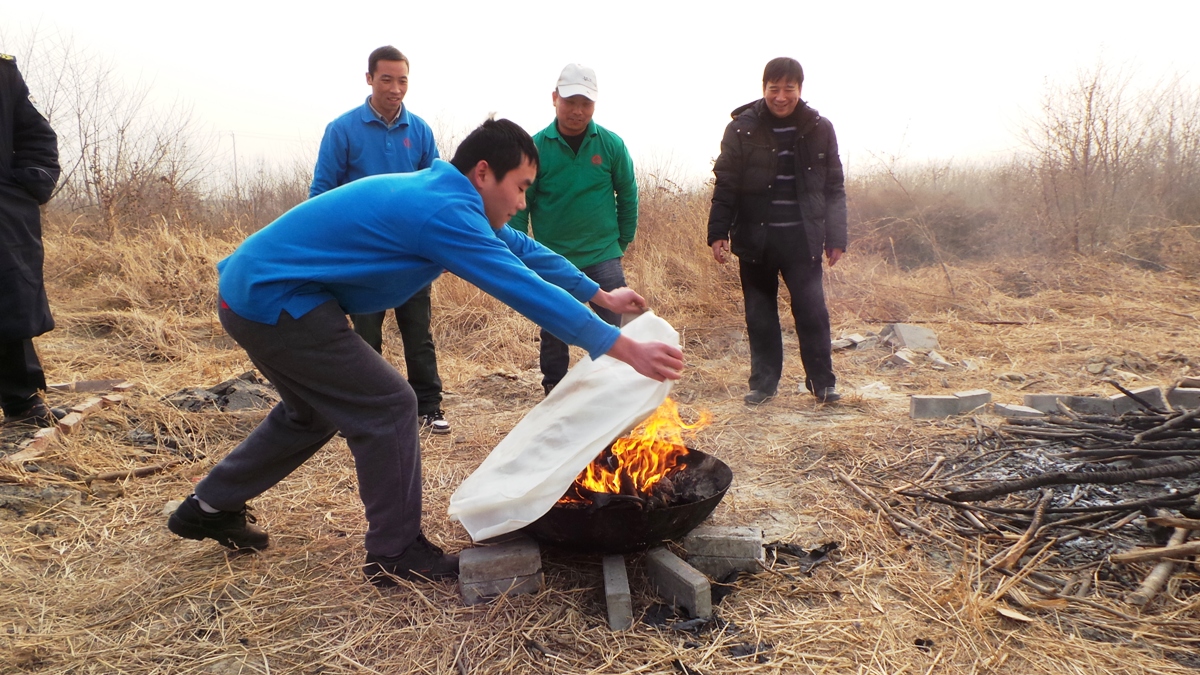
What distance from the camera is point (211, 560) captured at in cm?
289

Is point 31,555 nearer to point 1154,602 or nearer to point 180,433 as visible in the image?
point 180,433

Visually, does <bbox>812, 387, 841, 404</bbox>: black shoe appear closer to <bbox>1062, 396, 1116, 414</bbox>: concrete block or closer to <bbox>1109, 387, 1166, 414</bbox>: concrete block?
<bbox>1062, 396, 1116, 414</bbox>: concrete block

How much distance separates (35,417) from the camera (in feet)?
13.8

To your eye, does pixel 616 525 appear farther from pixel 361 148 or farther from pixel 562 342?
pixel 361 148

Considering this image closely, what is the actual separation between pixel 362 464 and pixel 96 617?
1.08 meters

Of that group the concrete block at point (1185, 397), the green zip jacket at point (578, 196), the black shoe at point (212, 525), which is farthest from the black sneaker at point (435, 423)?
the concrete block at point (1185, 397)

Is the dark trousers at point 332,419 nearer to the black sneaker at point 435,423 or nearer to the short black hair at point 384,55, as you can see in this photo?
the black sneaker at point 435,423

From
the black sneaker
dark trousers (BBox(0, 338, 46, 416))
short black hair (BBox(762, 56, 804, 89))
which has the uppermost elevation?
short black hair (BBox(762, 56, 804, 89))

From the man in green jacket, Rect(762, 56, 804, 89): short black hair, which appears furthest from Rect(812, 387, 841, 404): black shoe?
Rect(762, 56, 804, 89): short black hair

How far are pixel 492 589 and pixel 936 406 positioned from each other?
3.34m

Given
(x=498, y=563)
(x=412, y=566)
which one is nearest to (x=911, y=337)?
(x=498, y=563)

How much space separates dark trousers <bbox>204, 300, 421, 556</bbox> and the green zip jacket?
2.42 meters

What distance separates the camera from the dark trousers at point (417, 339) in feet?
14.9

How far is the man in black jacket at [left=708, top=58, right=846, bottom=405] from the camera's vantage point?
16.1 ft
